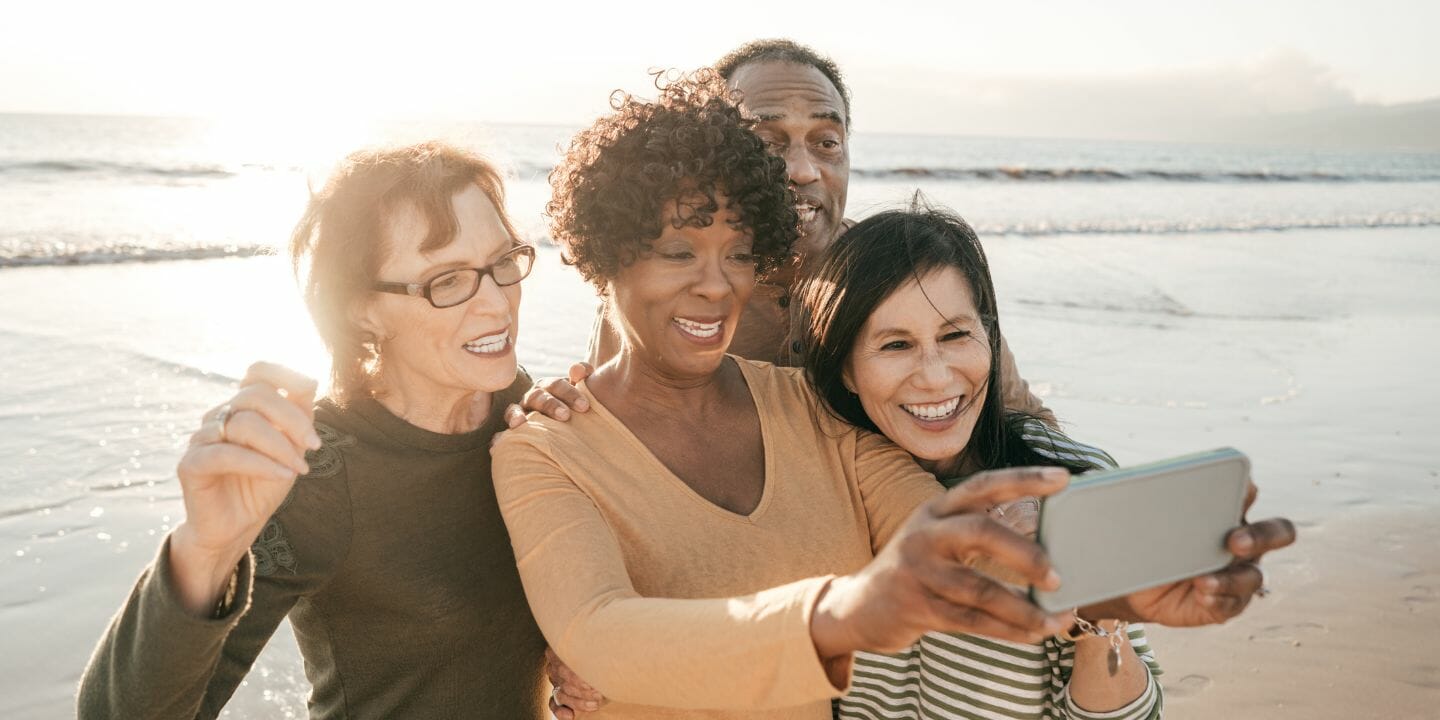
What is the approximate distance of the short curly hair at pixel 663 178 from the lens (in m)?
2.47

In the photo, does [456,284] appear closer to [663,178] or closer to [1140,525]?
[663,178]

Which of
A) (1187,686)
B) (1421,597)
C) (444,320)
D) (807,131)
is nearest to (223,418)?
(444,320)

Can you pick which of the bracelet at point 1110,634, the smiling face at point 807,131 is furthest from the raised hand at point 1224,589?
the smiling face at point 807,131

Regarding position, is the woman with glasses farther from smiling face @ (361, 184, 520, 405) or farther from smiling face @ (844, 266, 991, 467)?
smiling face @ (844, 266, 991, 467)

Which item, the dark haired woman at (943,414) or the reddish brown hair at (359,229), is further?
the reddish brown hair at (359,229)

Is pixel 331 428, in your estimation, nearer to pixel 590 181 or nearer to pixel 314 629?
pixel 314 629

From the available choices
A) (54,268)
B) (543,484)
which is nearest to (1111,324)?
(543,484)

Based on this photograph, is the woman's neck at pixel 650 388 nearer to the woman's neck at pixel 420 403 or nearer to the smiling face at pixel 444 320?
the smiling face at pixel 444 320

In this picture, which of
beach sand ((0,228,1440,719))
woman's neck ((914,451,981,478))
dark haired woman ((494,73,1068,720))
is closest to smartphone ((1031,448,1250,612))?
dark haired woman ((494,73,1068,720))

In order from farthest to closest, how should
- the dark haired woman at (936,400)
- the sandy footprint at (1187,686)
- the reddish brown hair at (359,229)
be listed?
the sandy footprint at (1187,686), the reddish brown hair at (359,229), the dark haired woman at (936,400)

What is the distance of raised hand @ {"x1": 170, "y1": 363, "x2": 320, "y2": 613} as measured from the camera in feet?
5.48

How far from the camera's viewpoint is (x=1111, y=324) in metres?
10.6

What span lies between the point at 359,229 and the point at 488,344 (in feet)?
1.41

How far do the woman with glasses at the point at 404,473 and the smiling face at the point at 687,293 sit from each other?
0.39m
